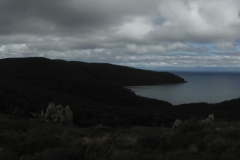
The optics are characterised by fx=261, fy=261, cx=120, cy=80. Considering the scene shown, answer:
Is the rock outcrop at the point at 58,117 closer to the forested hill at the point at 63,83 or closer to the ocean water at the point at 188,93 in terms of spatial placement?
the forested hill at the point at 63,83

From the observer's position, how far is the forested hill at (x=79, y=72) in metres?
81.7

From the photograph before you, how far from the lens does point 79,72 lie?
320 ft

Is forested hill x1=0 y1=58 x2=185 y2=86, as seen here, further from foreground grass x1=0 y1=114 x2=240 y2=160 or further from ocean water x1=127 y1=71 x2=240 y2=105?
foreground grass x1=0 y1=114 x2=240 y2=160

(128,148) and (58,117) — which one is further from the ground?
(128,148)

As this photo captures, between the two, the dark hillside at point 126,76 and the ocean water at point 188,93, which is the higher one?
the dark hillside at point 126,76

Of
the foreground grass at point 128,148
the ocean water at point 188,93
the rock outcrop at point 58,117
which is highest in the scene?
the foreground grass at point 128,148

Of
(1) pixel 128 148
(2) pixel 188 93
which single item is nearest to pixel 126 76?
(2) pixel 188 93

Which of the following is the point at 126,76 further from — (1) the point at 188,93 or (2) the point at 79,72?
(1) the point at 188,93

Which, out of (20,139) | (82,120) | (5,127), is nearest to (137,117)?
(82,120)

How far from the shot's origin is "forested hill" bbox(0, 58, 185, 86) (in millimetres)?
81738

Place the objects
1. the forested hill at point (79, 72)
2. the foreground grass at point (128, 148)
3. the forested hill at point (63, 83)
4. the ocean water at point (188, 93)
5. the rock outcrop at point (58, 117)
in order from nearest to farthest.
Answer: the foreground grass at point (128, 148) → the rock outcrop at point (58, 117) → the forested hill at point (63, 83) → the ocean water at point (188, 93) → the forested hill at point (79, 72)

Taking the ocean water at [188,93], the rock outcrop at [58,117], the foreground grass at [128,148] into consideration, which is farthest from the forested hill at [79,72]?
the foreground grass at [128,148]

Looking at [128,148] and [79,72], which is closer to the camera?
[128,148]

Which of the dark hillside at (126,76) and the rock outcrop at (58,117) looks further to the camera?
the dark hillside at (126,76)
